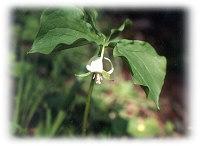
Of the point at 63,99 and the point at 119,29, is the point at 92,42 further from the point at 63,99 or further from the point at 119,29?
the point at 63,99

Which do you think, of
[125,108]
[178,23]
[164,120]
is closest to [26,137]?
[125,108]

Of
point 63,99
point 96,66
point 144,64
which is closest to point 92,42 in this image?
point 96,66

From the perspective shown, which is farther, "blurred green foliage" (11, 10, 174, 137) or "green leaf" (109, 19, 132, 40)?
"blurred green foliage" (11, 10, 174, 137)

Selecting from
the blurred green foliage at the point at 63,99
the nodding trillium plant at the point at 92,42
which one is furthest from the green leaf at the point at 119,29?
the blurred green foliage at the point at 63,99

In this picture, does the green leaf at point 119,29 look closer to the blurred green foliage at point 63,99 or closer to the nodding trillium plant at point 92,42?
the nodding trillium plant at point 92,42

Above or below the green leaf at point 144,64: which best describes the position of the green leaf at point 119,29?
above

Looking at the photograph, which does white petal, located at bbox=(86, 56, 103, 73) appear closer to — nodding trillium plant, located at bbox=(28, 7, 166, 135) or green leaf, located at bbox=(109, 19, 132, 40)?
nodding trillium plant, located at bbox=(28, 7, 166, 135)

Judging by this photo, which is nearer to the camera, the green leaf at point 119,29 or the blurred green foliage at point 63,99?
the green leaf at point 119,29

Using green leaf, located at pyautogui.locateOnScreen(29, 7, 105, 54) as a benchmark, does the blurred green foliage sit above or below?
below

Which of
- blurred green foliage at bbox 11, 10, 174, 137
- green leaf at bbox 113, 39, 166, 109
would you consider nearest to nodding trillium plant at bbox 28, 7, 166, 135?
green leaf at bbox 113, 39, 166, 109
